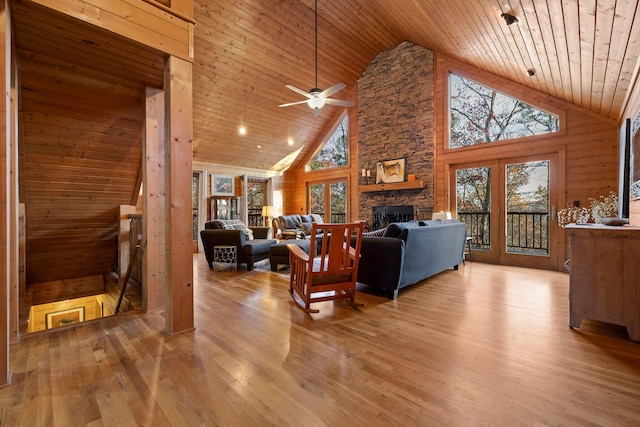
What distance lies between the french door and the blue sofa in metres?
2.35

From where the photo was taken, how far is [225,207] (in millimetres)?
8742

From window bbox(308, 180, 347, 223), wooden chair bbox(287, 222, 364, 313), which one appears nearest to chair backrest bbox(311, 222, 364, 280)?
wooden chair bbox(287, 222, 364, 313)

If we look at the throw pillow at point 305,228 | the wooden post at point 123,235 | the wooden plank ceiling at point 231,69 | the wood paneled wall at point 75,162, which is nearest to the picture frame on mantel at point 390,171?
the throw pillow at point 305,228

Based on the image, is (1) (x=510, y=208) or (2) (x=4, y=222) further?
(1) (x=510, y=208)

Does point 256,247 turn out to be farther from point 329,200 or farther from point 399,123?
point 399,123

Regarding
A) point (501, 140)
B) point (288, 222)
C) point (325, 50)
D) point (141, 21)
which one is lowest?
point (288, 222)

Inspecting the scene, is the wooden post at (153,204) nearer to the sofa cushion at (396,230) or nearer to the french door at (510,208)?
the sofa cushion at (396,230)

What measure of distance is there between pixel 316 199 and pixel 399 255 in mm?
6592

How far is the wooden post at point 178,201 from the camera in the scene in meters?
2.51

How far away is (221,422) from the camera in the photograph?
4.69ft

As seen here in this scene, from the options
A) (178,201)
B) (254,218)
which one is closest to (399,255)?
(178,201)

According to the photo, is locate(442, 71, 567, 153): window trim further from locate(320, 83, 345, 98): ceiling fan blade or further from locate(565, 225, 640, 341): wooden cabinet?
locate(565, 225, 640, 341): wooden cabinet

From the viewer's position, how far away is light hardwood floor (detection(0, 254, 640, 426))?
1.49 m

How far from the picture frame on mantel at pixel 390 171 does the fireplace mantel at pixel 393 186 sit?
0.16m
